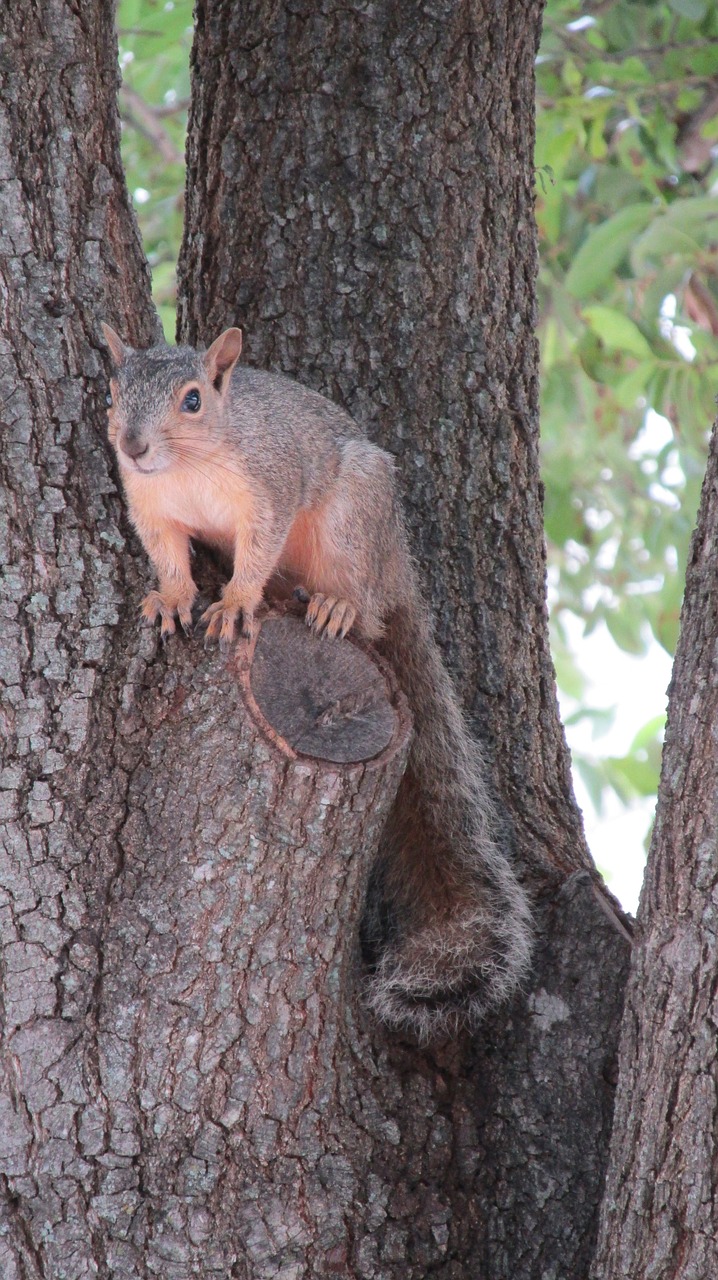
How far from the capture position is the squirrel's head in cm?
172

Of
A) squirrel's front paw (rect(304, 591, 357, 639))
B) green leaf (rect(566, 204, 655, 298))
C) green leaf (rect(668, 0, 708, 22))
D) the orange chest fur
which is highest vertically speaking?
green leaf (rect(668, 0, 708, 22))

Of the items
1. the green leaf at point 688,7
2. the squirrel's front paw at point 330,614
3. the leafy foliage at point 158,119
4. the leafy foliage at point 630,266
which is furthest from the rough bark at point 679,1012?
the leafy foliage at point 158,119

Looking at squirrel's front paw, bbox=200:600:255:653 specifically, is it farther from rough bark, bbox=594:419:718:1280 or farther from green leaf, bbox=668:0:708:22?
green leaf, bbox=668:0:708:22

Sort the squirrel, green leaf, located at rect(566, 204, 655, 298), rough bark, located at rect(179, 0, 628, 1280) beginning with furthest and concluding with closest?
green leaf, located at rect(566, 204, 655, 298) → rough bark, located at rect(179, 0, 628, 1280) → the squirrel

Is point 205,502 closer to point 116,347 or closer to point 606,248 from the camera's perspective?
point 116,347

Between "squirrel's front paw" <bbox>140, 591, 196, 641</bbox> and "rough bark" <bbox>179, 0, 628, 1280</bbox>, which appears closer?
"squirrel's front paw" <bbox>140, 591, 196, 641</bbox>

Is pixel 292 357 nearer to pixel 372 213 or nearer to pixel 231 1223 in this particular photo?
pixel 372 213

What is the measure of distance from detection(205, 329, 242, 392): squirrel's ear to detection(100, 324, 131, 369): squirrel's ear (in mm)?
208

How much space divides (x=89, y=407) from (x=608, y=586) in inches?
129

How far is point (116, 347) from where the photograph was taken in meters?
1.74

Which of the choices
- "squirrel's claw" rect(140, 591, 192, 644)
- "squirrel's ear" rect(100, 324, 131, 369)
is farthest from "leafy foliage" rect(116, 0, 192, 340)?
"squirrel's claw" rect(140, 591, 192, 644)

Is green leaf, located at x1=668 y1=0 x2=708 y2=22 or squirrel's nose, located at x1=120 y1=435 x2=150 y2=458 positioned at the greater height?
green leaf, located at x1=668 y1=0 x2=708 y2=22

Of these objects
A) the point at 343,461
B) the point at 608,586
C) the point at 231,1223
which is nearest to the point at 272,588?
the point at 343,461

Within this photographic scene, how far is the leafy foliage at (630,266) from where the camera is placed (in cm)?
289
